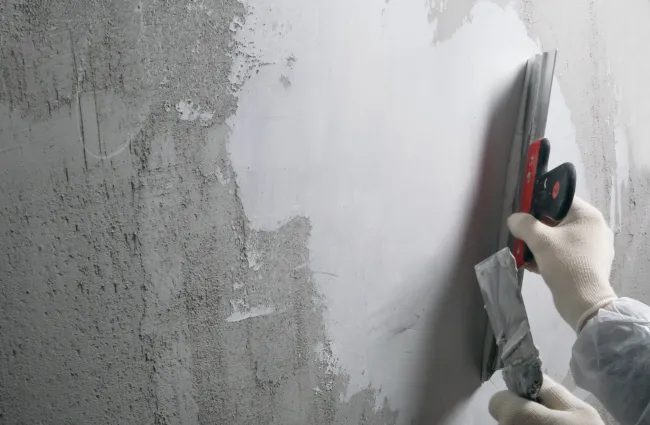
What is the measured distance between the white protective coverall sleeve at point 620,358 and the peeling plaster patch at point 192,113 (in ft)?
2.56

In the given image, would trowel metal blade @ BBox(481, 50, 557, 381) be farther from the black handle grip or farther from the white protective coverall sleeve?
the white protective coverall sleeve

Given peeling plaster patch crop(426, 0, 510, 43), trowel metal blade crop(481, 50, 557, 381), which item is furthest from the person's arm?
peeling plaster patch crop(426, 0, 510, 43)

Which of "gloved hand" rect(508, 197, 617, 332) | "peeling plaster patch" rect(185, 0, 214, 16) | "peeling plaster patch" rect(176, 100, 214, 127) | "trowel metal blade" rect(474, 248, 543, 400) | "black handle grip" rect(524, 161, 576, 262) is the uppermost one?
"peeling plaster patch" rect(185, 0, 214, 16)

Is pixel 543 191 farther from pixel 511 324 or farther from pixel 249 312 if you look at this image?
pixel 249 312

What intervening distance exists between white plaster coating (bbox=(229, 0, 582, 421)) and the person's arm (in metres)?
0.22

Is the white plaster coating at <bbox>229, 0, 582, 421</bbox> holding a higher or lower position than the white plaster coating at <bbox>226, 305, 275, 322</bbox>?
higher

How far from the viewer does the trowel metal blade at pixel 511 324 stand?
986mm

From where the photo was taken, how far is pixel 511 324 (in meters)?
1.03

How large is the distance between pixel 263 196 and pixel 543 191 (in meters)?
0.57

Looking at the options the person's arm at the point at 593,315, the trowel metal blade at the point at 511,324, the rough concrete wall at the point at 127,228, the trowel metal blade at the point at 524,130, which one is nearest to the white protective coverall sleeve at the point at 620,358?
the person's arm at the point at 593,315

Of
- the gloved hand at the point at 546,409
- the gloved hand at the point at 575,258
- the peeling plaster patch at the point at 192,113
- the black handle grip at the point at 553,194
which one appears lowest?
the gloved hand at the point at 546,409

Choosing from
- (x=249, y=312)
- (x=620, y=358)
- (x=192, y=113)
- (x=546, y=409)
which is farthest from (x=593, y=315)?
(x=192, y=113)

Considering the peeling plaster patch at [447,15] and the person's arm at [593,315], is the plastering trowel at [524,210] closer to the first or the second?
the person's arm at [593,315]

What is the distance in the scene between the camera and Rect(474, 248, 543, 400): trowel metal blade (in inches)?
38.8
